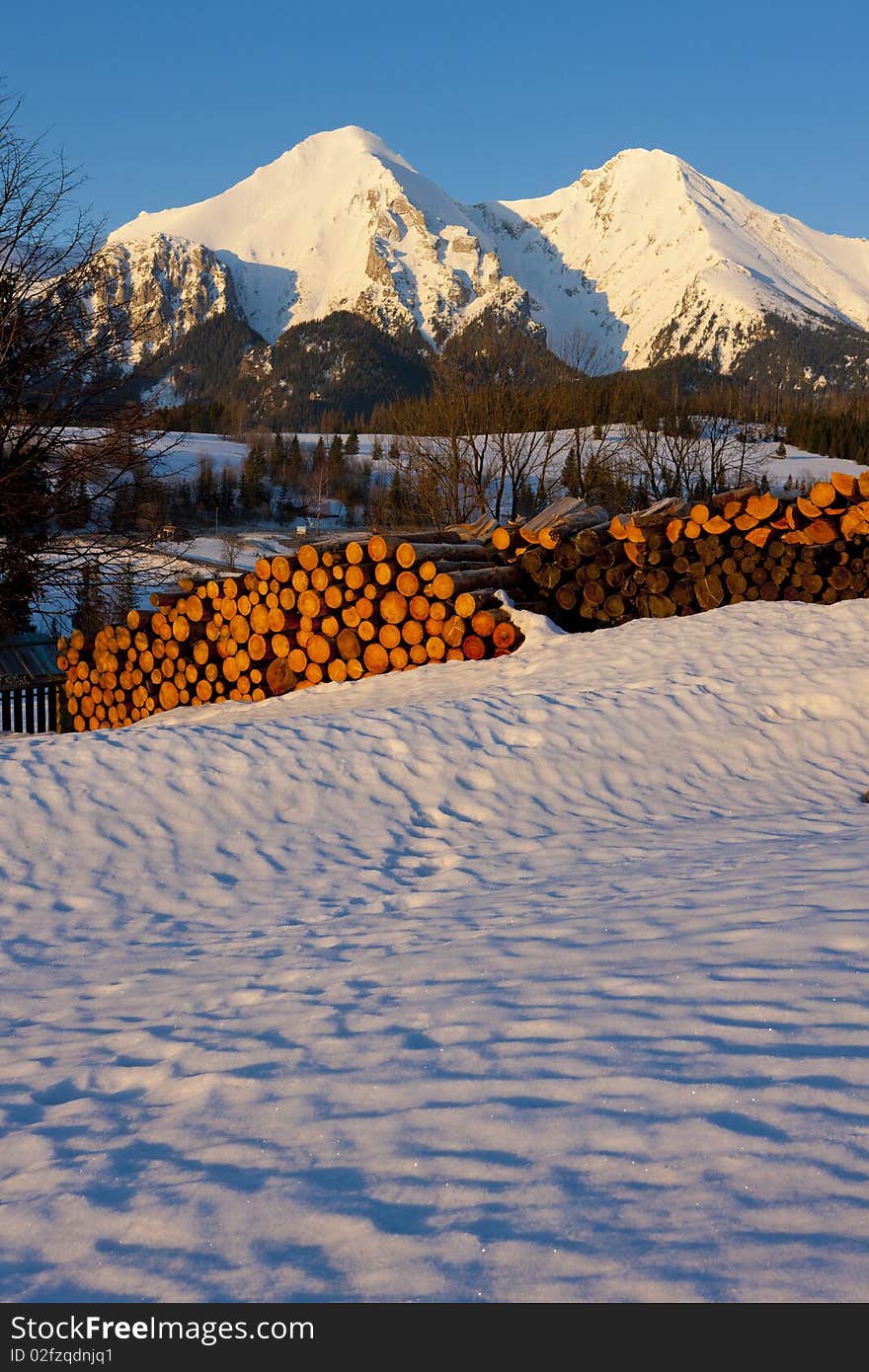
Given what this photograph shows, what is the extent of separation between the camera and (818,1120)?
257 cm

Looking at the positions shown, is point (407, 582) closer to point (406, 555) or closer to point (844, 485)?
point (406, 555)

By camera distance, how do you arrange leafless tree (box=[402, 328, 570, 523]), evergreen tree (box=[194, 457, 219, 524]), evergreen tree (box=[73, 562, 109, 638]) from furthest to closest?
evergreen tree (box=[194, 457, 219, 524]) → leafless tree (box=[402, 328, 570, 523]) → evergreen tree (box=[73, 562, 109, 638])

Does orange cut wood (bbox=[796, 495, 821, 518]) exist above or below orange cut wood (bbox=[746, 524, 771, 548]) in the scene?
above

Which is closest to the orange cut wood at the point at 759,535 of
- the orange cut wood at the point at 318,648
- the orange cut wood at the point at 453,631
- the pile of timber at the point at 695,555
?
the pile of timber at the point at 695,555

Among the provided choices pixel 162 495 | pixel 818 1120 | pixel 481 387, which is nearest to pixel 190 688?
pixel 162 495

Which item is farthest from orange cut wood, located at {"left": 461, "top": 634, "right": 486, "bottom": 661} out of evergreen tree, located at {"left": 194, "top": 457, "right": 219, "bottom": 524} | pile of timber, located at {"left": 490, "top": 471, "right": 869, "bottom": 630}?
evergreen tree, located at {"left": 194, "top": 457, "right": 219, "bottom": 524}

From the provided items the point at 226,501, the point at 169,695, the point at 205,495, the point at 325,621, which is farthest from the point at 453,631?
the point at 226,501

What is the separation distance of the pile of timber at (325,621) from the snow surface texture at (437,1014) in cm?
313

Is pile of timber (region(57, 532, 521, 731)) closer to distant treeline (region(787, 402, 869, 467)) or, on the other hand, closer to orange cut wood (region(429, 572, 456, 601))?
orange cut wood (region(429, 572, 456, 601))

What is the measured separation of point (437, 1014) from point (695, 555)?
28.2ft

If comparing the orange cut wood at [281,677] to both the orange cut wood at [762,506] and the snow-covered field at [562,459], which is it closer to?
the orange cut wood at [762,506]

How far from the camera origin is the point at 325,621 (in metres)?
11.1

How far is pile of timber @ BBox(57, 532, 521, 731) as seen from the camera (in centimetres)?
1085

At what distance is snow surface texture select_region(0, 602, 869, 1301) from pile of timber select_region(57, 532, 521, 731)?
10.3ft
